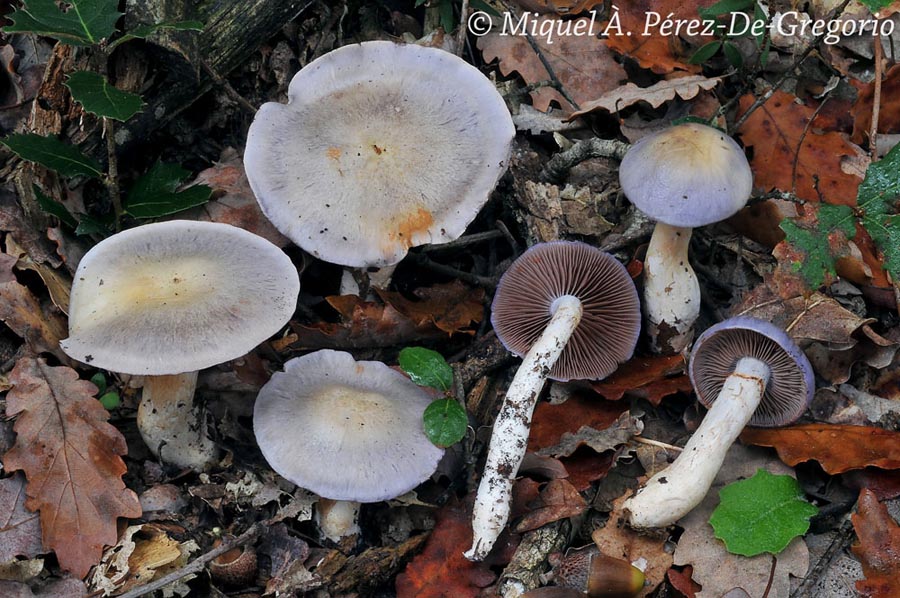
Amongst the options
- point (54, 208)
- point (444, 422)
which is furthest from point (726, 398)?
point (54, 208)

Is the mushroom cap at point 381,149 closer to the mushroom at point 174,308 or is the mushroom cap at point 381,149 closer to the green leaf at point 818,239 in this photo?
the mushroom at point 174,308

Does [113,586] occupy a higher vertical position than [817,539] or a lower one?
higher

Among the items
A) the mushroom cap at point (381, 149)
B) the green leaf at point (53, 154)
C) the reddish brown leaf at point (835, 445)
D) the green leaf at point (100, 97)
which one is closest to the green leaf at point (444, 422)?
the mushroom cap at point (381, 149)

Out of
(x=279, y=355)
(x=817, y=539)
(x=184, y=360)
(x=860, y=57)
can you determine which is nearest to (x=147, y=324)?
(x=184, y=360)

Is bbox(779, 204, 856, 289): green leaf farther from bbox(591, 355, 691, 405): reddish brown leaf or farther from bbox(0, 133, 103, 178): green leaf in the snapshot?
bbox(0, 133, 103, 178): green leaf

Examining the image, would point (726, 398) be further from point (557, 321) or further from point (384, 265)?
point (384, 265)

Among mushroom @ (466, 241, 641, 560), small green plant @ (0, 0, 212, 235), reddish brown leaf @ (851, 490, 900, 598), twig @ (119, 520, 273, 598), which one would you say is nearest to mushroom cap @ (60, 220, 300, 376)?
small green plant @ (0, 0, 212, 235)

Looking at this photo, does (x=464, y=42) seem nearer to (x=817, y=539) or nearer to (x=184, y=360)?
(x=184, y=360)
